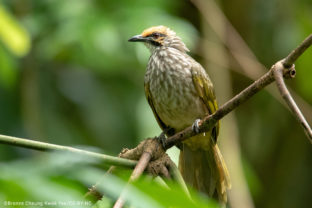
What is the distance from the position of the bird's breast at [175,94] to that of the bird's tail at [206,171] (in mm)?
245

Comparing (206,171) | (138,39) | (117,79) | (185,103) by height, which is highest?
(117,79)

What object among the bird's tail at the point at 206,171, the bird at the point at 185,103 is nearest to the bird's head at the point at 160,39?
the bird at the point at 185,103

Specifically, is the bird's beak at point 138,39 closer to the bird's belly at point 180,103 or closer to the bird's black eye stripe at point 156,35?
the bird's black eye stripe at point 156,35

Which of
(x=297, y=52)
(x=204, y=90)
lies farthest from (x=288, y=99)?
(x=204, y=90)

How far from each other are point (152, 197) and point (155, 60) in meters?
3.39

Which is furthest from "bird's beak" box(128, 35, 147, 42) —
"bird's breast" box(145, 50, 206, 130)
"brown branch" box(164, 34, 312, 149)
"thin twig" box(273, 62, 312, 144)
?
"thin twig" box(273, 62, 312, 144)

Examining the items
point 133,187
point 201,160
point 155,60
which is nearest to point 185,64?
point 155,60

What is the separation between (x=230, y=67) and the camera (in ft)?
17.8

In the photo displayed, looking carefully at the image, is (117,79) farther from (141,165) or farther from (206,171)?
(141,165)

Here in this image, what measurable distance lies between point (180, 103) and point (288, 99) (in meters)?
2.52

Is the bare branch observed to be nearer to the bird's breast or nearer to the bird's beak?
the bird's breast

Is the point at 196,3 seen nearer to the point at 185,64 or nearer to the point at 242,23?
the point at 242,23

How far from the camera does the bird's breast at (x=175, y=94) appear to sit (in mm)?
4094

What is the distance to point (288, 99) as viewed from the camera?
1594 millimetres
